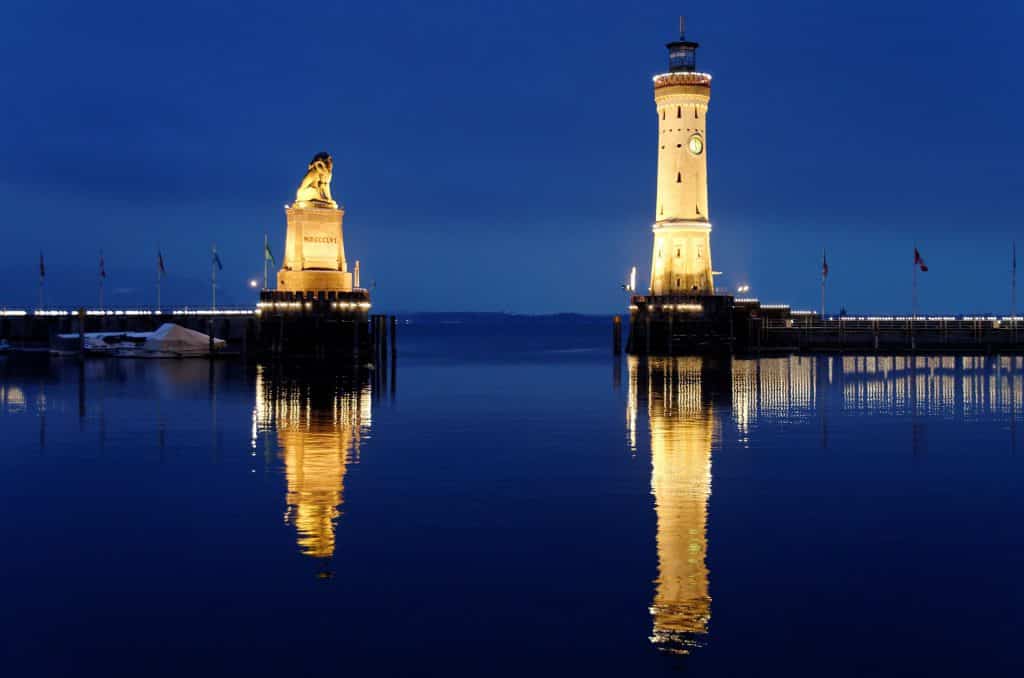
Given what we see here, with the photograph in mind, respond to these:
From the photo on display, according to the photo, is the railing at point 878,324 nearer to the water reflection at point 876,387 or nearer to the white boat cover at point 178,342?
the water reflection at point 876,387

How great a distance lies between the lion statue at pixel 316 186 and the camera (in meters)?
90.6

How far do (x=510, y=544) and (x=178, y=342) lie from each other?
79.1m

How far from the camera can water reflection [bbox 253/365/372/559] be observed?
23.6 metres

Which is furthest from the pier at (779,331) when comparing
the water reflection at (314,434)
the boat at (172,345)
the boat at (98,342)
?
the boat at (98,342)

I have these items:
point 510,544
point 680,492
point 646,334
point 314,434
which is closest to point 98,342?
point 646,334

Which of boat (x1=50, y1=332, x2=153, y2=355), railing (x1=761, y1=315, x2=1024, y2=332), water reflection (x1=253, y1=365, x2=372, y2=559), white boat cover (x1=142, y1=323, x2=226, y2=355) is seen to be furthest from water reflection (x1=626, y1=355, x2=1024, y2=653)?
boat (x1=50, y1=332, x2=153, y2=355)

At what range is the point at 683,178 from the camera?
94312 millimetres

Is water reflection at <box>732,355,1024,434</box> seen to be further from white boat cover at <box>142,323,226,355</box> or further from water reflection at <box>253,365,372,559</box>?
white boat cover at <box>142,323,226,355</box>

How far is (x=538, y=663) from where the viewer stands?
49.2 feet

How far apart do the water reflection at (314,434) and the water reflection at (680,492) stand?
635 centimetres

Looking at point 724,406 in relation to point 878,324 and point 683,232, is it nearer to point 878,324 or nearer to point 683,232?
point 683,232

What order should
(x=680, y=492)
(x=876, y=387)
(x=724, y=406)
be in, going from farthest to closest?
1. (x=876, y=387)
2. (x=724, y=406)
3. (x=680, y=492)

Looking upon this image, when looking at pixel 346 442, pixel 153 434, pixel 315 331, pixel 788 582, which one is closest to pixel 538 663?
pixel 788 582

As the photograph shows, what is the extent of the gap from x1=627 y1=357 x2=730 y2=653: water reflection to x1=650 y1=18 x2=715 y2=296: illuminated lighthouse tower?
3197 centimetres
